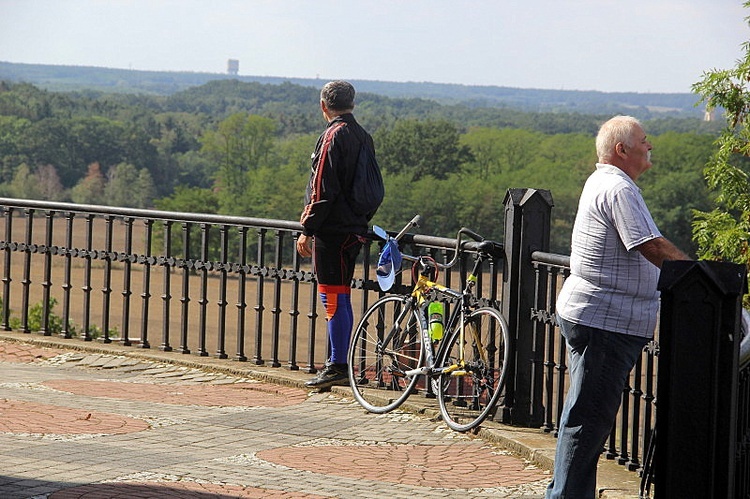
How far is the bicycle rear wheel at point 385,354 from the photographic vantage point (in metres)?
7.52

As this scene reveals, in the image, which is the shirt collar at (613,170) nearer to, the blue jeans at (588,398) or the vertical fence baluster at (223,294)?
the blue jeans at (588,398)

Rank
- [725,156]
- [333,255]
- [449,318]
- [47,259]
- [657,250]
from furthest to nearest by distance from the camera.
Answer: [725,156], [47,259], [333,255], [449,318], [657,250]

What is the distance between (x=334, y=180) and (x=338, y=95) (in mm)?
527

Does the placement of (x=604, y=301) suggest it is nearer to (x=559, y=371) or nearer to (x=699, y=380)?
(x=699, y=380)

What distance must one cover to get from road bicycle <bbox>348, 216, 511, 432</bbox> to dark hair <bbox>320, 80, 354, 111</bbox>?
83 cm

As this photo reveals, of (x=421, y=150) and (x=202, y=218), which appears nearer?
(x=202, y=218)

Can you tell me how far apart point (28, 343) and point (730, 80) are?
25571mm

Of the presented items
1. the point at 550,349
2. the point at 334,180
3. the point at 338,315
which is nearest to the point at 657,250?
the point at 550,349

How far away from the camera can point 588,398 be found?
4.67 metres

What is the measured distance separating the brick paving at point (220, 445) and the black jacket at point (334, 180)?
3.75 feet

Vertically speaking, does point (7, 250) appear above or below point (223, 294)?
above

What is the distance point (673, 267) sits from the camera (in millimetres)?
3900

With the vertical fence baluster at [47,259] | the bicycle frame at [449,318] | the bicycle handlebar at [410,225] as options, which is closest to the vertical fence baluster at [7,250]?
the vertical fence baluster at [47,259]

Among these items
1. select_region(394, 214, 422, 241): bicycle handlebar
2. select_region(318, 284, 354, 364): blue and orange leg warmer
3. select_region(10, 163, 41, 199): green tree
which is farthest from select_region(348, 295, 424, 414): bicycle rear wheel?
select_region(10, 163, 41, 199): green tree
